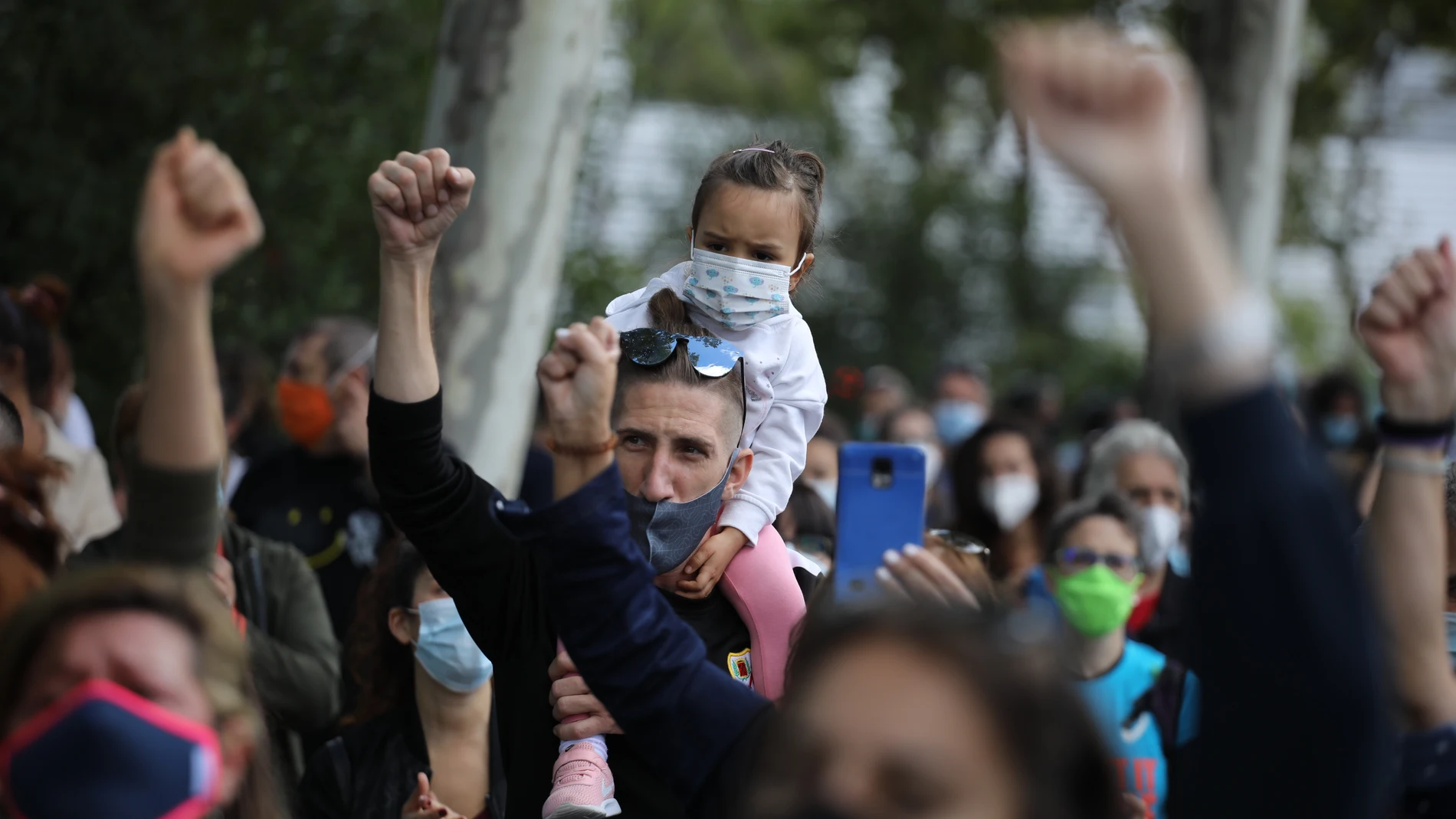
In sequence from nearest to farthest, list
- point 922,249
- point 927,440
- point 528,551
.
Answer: point 528,551
point 927,440
point 922,249

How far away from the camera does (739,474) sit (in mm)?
3135

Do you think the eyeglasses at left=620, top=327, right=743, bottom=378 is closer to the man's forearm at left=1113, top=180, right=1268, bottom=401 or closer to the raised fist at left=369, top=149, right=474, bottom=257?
the raised fist at left=369, top=149, right=474, bottom=257

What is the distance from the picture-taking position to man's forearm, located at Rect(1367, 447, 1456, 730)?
209 cm

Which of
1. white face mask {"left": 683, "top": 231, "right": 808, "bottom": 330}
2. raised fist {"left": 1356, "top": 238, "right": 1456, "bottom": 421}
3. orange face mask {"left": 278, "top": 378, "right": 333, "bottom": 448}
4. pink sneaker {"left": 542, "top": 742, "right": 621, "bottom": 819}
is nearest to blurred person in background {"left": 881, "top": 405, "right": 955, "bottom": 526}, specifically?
orange face mask {"left": 278, "top": 378, "right": 333, "bottom": 448}

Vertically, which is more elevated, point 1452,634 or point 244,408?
point 1452,634

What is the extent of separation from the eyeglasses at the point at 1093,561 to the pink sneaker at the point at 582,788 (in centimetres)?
295

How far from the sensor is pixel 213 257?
2.07m

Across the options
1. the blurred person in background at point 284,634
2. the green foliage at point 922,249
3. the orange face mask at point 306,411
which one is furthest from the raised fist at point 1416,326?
the green foliage at point 922,249

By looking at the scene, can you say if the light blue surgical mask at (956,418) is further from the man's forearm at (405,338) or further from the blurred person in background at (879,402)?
the man's forearm at (405,338)

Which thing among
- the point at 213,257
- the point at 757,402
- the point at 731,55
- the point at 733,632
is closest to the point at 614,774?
the point at 733,632

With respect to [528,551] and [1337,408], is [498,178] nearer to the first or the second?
[528,551]

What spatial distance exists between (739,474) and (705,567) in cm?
30

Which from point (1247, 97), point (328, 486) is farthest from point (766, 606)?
point (1247, 97)

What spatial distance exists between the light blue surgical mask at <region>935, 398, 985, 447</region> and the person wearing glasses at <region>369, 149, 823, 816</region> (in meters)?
9.56
